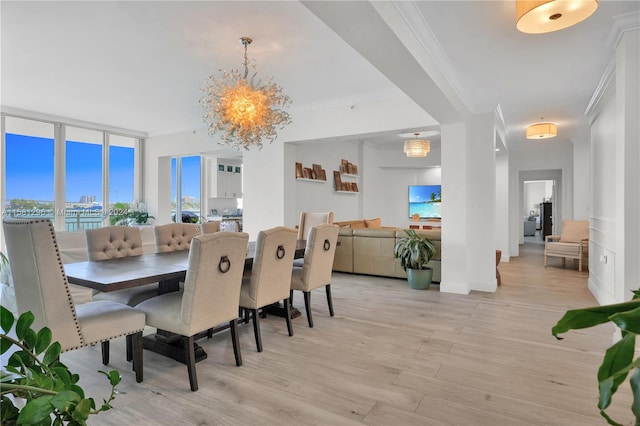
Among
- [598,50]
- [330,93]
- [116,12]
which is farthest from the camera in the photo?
[330,93]

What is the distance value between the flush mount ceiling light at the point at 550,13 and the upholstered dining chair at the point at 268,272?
91.1 inches

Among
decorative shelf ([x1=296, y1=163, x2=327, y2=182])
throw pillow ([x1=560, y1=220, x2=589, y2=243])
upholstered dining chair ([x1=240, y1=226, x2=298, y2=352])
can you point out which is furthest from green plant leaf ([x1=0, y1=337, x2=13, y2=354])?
throw pillow ([x1=560, y1=220, x2=589, y2=243])

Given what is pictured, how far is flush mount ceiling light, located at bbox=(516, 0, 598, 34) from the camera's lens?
7.76 feet

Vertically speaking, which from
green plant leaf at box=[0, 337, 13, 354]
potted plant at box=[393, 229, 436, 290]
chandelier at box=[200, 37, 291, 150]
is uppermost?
chandelier at box=[200, 37, 291, 150]

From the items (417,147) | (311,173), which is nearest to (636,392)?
(311,173)

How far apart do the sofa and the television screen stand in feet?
14.5

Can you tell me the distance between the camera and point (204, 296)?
7.86 ft

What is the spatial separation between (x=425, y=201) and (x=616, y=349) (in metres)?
10.1

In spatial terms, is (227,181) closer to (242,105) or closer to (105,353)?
(242,105)

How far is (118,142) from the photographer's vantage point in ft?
25.1

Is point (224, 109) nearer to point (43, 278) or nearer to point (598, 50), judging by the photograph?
point (43, 278)

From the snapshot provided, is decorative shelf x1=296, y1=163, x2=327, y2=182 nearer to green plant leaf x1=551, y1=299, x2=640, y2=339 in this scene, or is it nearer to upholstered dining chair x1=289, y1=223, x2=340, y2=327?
upholstered dining chair x1=289, y1=223, x2=340, y2=327

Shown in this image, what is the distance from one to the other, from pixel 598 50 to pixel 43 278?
4.78 metres

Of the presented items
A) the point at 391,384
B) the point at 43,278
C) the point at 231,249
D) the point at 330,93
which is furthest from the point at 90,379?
the point at 330,93
